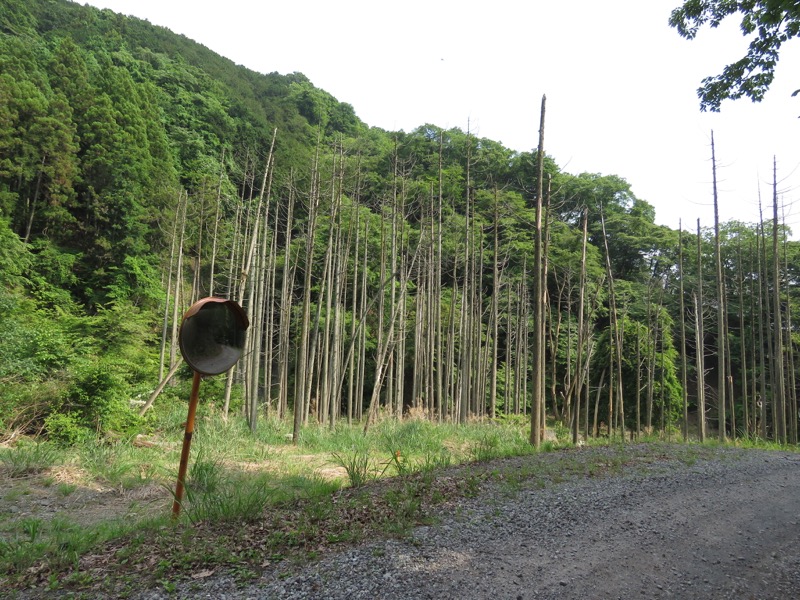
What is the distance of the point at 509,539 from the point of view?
385 cm

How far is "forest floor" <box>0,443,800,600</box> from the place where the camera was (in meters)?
3.06

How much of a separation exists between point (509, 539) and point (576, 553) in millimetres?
500

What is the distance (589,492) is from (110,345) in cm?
1575

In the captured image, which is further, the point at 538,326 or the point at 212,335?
the point at 538,326

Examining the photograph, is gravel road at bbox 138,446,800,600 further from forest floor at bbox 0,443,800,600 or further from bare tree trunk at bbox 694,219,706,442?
bare tree trunk at bbox 694,219,706,442

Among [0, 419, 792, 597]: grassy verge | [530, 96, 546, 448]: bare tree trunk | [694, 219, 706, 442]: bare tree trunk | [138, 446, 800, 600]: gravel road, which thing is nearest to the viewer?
[138, 446, 800, 600]: gravel road

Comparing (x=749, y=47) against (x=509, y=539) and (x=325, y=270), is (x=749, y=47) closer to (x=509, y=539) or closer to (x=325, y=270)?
(x=509, y=539)

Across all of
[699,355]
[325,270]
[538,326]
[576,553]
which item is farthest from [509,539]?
[699,355]

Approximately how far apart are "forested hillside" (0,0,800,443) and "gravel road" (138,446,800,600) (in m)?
4.23

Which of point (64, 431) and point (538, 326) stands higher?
point (538, 326)

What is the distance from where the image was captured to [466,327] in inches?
650

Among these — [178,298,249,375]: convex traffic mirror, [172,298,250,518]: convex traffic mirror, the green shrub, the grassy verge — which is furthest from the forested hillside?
[178,298,249,375]: convex traffic mirror

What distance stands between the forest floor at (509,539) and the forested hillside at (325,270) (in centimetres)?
335

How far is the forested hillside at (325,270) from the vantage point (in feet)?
39.2
